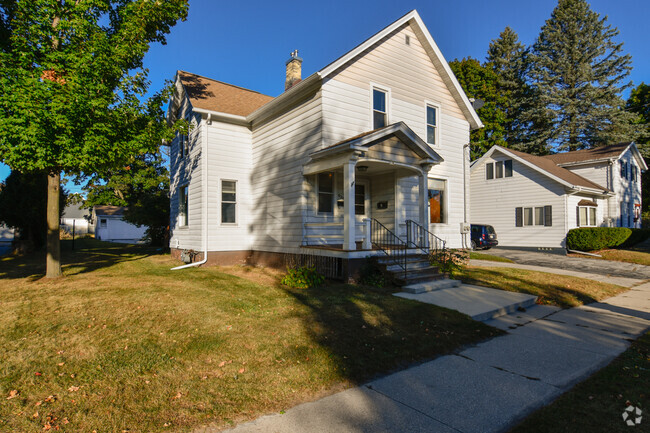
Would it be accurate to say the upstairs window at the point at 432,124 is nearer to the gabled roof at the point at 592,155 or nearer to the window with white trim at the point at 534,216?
the window with white trim at the point at 534,216

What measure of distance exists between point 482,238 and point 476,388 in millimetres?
18593

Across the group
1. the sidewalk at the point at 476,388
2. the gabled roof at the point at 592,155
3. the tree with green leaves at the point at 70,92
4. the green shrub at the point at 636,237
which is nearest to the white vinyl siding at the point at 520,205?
the green shrub at the point at 636,237

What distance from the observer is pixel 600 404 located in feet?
11.9

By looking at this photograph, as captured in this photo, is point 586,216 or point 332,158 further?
point 586,216

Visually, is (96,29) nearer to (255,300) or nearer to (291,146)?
(291,146)

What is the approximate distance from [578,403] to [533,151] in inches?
1553

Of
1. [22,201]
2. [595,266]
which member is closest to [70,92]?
[22,201]

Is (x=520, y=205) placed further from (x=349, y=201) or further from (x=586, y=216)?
(x=349, y=201)

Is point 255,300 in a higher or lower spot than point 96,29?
lower

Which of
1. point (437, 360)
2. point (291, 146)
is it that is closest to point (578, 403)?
point (437, 360)

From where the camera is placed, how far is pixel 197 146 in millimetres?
12859

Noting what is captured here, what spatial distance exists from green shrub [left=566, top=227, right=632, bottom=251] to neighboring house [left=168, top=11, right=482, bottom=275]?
10647 mm

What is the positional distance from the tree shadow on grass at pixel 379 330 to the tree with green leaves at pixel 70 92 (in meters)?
5.64

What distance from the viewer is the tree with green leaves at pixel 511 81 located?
37531 millimetres
